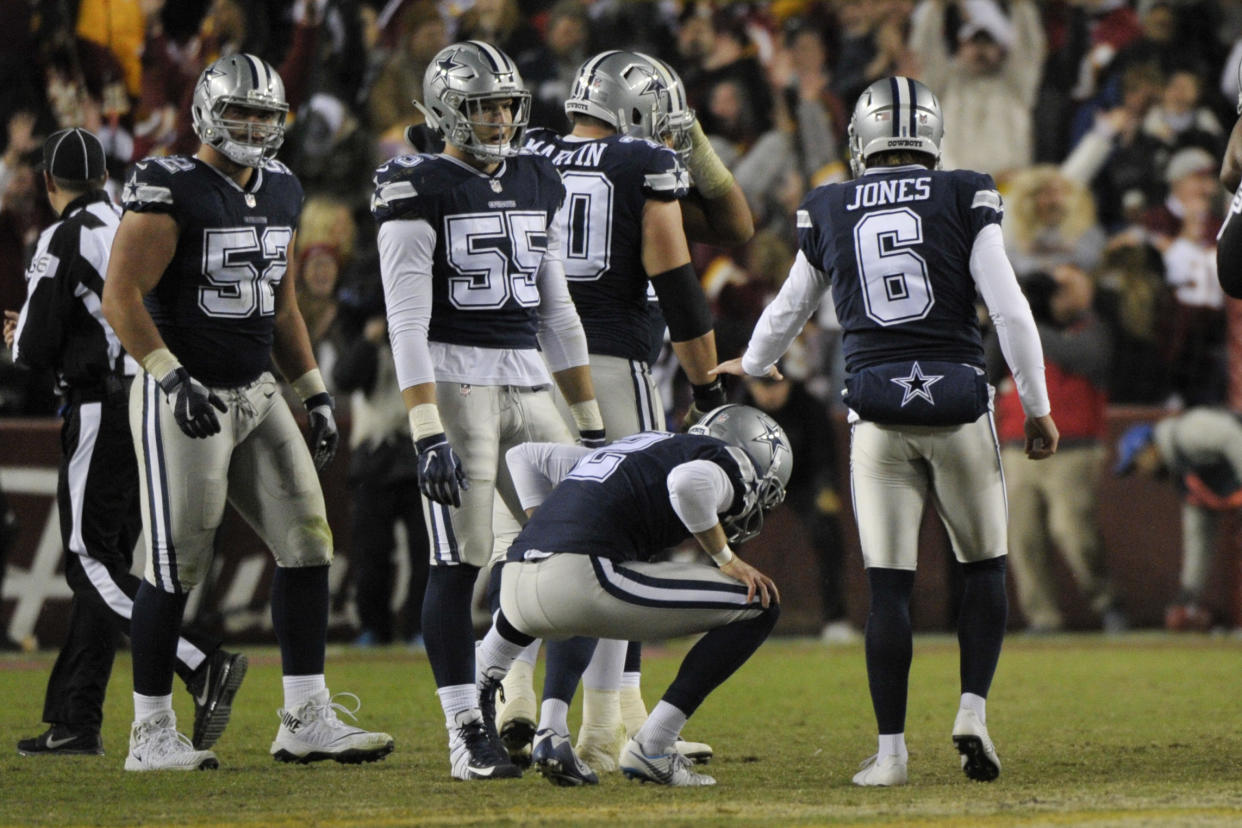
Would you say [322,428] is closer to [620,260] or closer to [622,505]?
[620,260]

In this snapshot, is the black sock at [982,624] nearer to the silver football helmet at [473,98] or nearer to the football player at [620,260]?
the football player at [620,260]

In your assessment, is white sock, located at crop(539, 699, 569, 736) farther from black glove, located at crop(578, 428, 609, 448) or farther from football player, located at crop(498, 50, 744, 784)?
black glove, located at crop(578, 428, 609, 448)

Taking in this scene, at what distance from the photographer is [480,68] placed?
552cm

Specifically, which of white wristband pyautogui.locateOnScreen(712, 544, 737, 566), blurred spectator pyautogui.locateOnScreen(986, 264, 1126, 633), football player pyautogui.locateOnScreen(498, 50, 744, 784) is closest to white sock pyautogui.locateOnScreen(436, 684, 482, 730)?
football player pyautogui.locateOnScreen(498, 50, 744, 784)

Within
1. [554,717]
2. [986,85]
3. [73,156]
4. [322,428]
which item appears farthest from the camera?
[986,85]

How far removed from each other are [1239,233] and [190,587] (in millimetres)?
3270

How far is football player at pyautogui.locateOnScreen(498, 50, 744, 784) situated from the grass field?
36 cm

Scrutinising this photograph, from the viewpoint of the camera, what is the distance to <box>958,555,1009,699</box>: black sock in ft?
17.2

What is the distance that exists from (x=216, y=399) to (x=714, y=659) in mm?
1722

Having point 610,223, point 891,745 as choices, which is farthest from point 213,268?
point 891,745

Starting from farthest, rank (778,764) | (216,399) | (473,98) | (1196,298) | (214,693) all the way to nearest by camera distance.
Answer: (1196,298) < (214,693) < (778,764) < (216,399) < (473,98)

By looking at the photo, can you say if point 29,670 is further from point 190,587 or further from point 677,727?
point 677,727

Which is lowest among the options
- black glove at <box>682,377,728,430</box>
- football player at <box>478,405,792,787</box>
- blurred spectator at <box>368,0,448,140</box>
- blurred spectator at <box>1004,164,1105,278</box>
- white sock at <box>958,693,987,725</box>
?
white sock at <box>958,693,987,725</box>

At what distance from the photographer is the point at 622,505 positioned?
5145 millimetres
